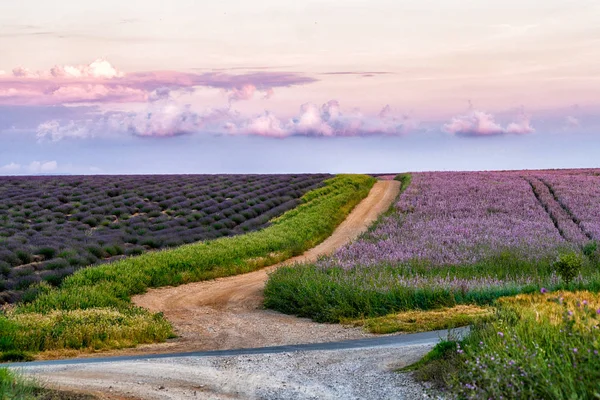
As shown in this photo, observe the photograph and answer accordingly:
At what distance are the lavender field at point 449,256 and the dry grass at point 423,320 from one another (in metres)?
0.84

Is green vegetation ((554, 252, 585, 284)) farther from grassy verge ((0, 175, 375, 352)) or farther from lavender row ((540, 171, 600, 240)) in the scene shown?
lavender row ((540, 171, 600, 240))

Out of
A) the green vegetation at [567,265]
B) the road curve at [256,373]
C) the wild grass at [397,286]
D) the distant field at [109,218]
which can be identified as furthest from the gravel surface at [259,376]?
the distant field at [109,218]

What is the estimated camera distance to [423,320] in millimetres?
14281

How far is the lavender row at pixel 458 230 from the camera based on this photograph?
71.7 feet

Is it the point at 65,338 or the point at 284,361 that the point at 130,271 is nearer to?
the point at 65,338

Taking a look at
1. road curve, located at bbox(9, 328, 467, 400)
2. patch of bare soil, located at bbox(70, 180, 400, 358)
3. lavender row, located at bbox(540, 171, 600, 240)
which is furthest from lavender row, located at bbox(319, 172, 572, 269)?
road curve, located at bbox(9, 328, 467, 400)

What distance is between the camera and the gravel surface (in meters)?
9.38

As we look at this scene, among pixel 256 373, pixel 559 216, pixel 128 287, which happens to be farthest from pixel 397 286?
pixel 559 216

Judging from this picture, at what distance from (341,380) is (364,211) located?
1207 inches

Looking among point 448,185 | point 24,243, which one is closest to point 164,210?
point 24,243

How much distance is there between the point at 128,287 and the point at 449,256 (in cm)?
956

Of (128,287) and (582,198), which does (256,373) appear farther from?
(582,198)

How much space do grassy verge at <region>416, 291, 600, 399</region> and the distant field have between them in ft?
44.5

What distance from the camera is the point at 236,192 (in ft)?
155
